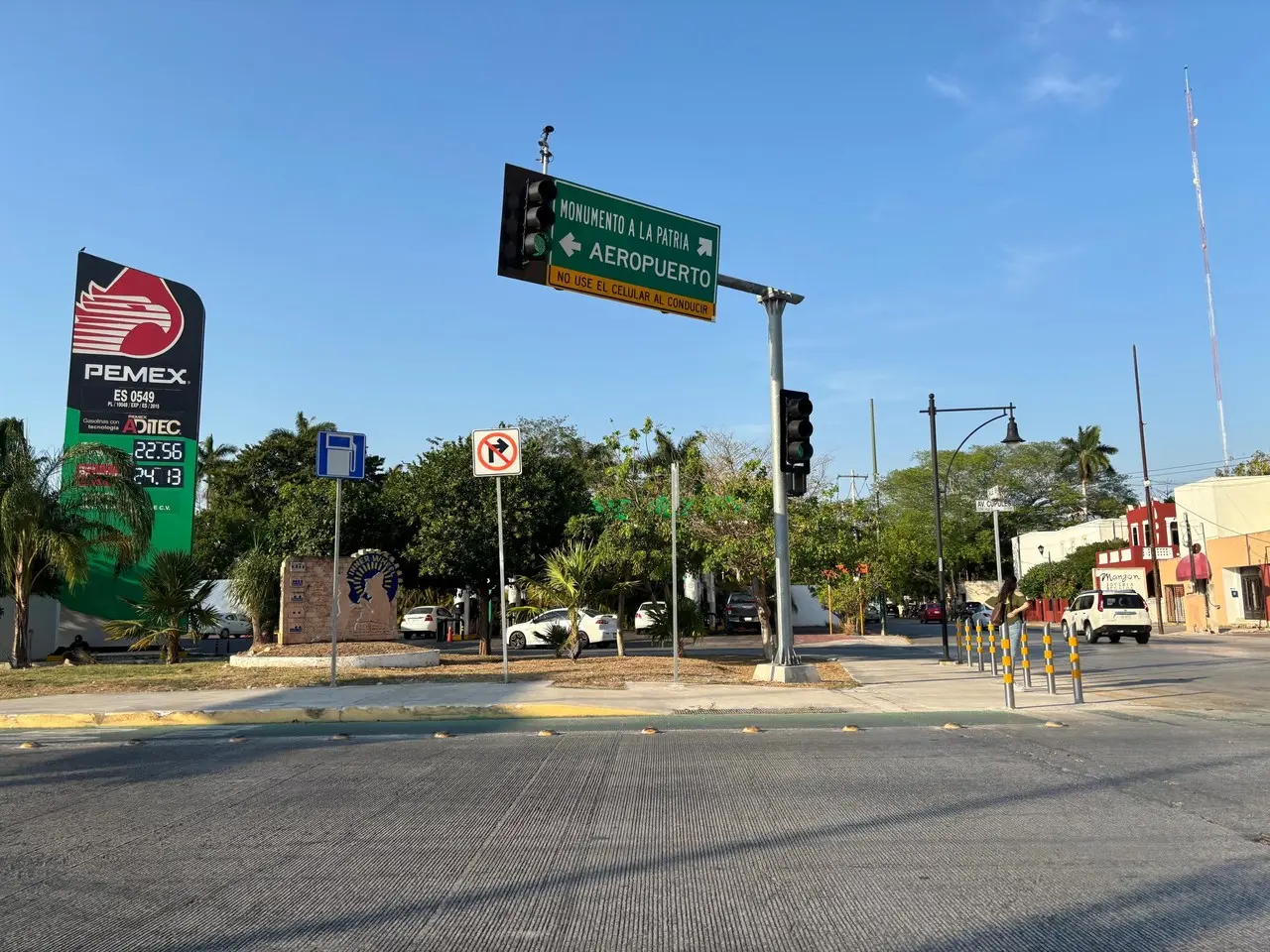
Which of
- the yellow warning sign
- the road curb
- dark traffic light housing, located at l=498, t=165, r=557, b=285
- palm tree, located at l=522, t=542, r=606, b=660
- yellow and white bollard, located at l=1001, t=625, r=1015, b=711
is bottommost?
the road curb

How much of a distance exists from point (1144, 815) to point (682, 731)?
5087 millimetres

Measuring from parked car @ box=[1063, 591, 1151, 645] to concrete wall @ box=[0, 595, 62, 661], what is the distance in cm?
3440

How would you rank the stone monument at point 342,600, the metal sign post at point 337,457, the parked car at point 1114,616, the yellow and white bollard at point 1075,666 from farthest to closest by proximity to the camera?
the parked car at point 1114,616, the stone monument at point 342,600, the metal sign post at point 337,457, the yellow and white bollard at point 1075,666

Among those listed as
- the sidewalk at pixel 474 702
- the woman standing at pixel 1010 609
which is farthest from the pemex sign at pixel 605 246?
the woman standing at pixel 1010 609

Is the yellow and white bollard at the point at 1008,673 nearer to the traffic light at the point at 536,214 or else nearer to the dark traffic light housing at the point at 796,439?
the dark traffic light housing at the point at 796,439

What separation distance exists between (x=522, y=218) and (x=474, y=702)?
20.8 feet

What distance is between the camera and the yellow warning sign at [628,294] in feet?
43.1

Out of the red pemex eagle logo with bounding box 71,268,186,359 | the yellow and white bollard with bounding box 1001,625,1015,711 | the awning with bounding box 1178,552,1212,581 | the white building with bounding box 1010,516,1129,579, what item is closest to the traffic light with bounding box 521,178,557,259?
the yellow and white bollard with bounding box 1001,625,1015,711

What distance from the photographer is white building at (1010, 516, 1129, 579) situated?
68625 mm

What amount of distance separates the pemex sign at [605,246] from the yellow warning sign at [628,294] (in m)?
0.01

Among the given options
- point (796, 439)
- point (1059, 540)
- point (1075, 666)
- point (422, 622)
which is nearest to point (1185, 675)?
point (1075, 666)

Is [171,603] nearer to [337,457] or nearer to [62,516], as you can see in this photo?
[62,516]

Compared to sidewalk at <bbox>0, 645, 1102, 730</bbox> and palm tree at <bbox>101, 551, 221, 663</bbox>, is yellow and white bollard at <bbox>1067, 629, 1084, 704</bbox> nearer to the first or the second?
sidewalk at <bbox>0, 645, 1102, 730</bbox>

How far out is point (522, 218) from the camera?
40.7 feet
